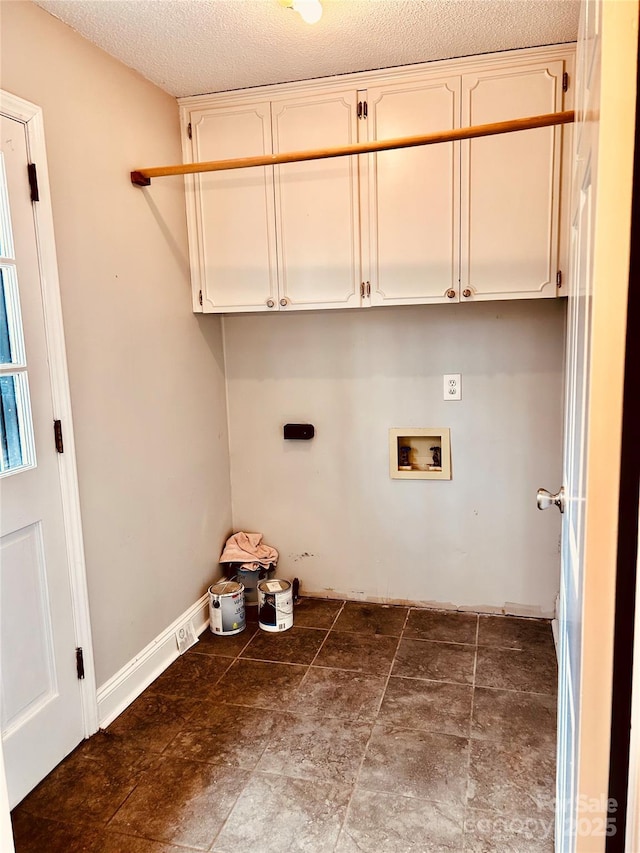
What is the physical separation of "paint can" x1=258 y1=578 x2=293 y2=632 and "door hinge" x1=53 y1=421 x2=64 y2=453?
1.30m

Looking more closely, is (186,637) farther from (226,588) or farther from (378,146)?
(378,146)

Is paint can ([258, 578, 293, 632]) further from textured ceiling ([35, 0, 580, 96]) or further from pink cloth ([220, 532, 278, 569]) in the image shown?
textured ceiling ([35, 0, 580, 96])

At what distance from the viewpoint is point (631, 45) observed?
27.7 inches

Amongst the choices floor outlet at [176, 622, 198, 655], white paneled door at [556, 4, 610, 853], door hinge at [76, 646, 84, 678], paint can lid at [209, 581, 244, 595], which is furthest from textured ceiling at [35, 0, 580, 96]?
floor outlet at [176, 622, 198, 655]

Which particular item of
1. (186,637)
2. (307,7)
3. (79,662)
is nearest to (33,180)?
(307,7)

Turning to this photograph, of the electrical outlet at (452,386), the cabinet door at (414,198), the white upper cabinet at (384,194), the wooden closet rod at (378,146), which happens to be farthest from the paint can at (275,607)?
the wooden closet rod at (378,146)

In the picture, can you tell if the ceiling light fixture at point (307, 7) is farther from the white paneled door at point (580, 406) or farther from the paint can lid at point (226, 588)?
the paint can lid at point (226, 588)

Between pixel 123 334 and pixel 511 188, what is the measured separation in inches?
64.8

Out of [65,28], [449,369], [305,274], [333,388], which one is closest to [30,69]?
[65,28]

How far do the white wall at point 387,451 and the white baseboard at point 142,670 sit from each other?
0.63m

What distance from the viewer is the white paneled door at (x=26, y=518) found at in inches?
70.2

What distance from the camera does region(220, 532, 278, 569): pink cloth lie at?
309 centimetres

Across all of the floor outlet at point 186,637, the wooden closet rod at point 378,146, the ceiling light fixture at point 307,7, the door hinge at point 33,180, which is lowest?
the floor outlet at point 186,637

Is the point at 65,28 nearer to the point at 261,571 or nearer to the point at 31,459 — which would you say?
the point at 31,459
